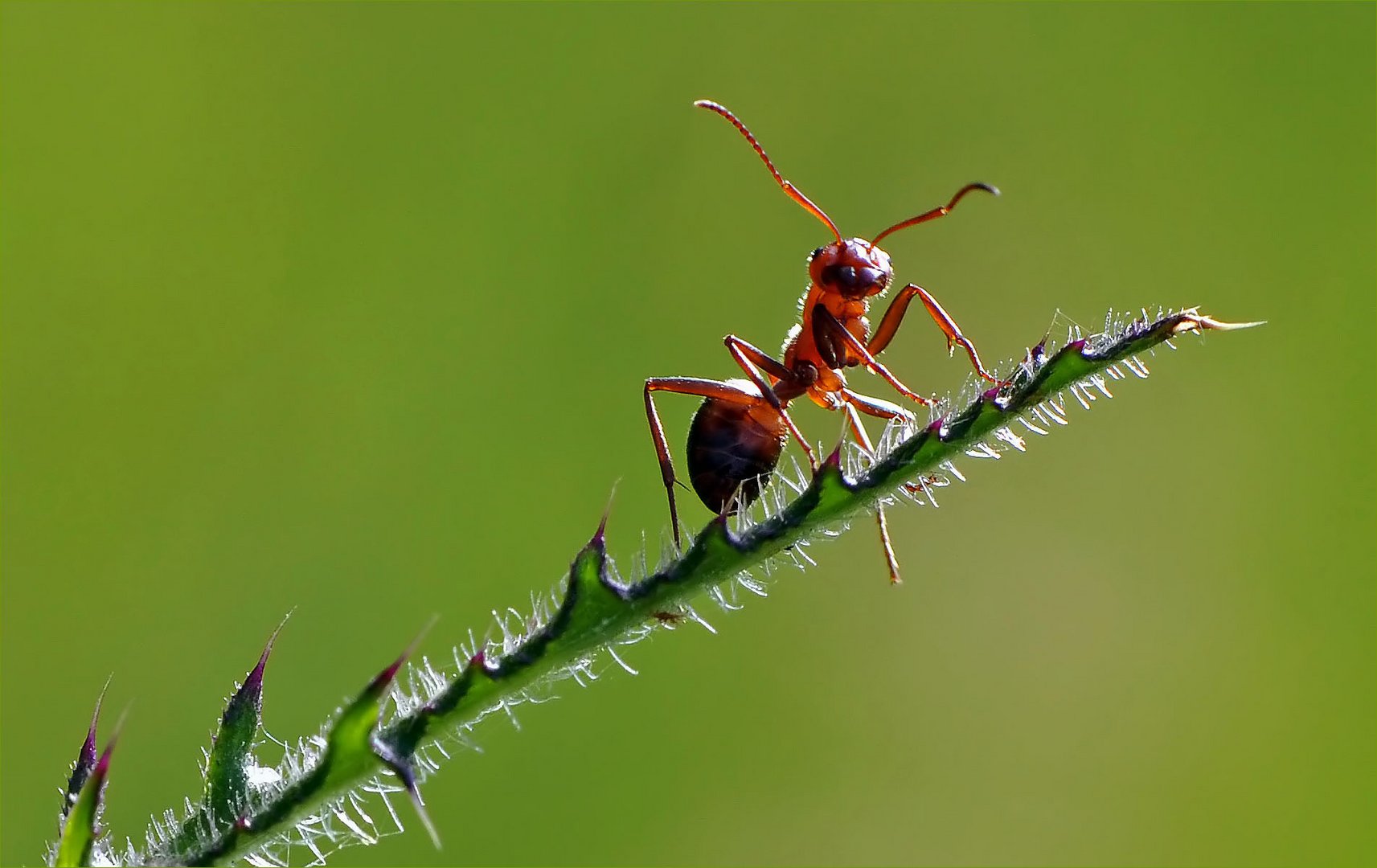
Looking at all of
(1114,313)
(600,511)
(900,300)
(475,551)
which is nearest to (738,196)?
(600,511)

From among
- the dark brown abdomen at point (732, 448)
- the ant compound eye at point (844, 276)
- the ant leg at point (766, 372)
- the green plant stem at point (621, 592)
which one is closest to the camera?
the green plant stem at point (621, 592)

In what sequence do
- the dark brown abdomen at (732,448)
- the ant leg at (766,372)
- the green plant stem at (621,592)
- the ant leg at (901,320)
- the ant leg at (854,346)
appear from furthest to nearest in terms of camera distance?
1. the ant leg at (901,320)
2. the dark brown abdomen at (732,448)
3. the ant leg at (854,346)
4. the ant leg at (766,372)
5. the green plant stem at (621,592)

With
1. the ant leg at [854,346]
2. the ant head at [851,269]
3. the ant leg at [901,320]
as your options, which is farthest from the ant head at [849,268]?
the ant leg at [901,320]

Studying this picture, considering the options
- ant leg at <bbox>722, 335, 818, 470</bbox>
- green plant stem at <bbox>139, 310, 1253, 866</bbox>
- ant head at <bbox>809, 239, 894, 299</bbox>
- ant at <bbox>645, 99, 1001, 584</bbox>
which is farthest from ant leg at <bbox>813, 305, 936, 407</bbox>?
green plant stem at <bbox>139, 310, 1253, 866</bbox>

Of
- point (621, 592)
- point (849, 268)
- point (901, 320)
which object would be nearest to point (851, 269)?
point (849, 268)

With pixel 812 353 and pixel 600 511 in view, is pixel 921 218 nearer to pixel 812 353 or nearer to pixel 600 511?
pixel 812 353

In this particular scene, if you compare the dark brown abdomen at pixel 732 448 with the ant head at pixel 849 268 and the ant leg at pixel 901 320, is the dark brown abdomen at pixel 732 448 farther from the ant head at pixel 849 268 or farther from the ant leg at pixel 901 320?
the ant head at pixel 849 268

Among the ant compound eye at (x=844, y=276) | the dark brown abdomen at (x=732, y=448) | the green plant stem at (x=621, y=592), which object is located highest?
the ant compound eye at (x=844, y=276)
